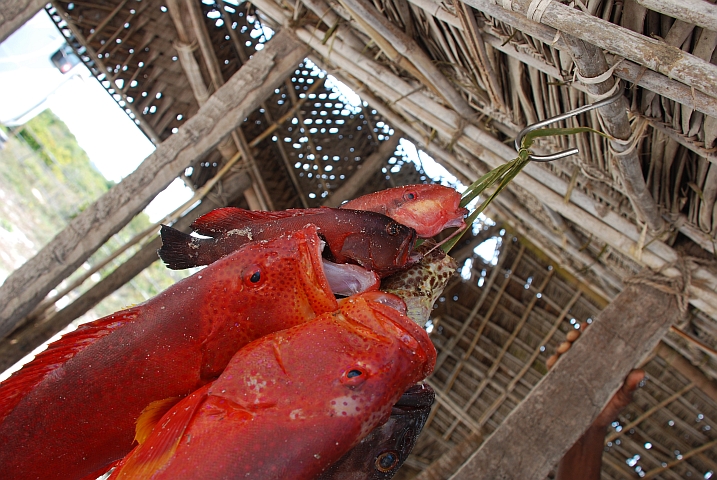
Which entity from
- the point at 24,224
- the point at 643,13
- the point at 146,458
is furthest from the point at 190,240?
the point at 24,224

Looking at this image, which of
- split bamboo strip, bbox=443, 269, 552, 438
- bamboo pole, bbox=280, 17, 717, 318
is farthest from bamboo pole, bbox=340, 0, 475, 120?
split bamboo strip, bbox=443, 269, 552, 438

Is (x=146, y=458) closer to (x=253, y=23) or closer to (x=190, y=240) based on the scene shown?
(x=190, y=240)

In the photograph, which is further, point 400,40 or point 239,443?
point 400,40

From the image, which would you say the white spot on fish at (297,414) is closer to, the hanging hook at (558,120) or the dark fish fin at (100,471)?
the dark fish fin at (100,471)

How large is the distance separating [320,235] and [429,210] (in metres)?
0.16

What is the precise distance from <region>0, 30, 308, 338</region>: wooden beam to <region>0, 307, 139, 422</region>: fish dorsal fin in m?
1.73

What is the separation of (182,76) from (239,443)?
2912 millimetres

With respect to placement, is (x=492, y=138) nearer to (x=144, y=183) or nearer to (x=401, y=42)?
(x=401, y=42)

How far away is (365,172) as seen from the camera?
3506mm

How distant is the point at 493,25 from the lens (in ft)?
4.95

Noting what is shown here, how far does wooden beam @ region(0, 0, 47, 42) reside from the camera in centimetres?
238

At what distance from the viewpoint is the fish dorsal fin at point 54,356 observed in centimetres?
66

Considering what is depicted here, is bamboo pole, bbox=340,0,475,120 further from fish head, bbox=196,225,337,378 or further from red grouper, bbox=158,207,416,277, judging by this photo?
fish head, bbox=196,225,337,378

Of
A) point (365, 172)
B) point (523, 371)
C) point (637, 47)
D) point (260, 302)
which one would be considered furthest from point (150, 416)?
point (523, 371)
